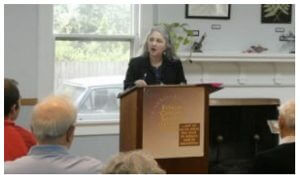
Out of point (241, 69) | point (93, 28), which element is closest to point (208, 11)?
point (241, 69)

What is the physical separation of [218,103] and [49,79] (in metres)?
1.56

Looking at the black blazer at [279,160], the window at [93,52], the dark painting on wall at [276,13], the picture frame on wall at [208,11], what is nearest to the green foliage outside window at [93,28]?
the window at [93,52]

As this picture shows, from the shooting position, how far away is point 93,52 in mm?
4832

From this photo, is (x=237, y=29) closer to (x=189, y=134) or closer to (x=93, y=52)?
(x=93, y=52)

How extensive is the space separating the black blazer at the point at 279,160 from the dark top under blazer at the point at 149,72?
1.51 metres

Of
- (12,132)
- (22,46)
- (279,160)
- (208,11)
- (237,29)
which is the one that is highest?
(208,11)

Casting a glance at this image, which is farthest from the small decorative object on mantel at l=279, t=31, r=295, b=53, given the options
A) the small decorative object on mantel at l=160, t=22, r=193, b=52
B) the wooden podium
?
the wooden podium

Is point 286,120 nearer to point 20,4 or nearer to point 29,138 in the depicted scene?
point 29,138

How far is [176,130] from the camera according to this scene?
300 cm

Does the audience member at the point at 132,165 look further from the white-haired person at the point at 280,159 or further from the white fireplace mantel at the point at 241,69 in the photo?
the white fireplace mantel at the point at 241,69

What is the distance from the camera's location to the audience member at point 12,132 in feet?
7.67

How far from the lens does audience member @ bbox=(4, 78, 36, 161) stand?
2.34m

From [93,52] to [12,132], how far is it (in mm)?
2507

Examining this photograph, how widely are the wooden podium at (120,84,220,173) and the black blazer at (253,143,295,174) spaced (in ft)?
2.37
